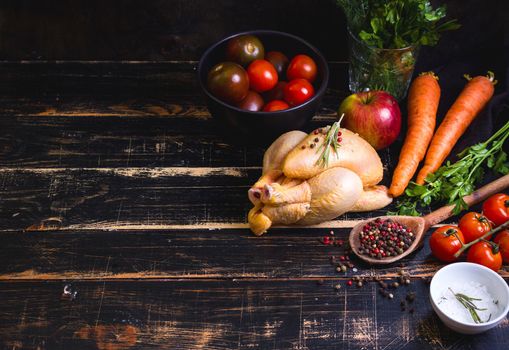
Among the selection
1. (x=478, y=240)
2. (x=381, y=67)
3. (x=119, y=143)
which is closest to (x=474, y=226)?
(x=478, y=240)

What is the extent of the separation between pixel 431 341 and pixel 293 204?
0.44 meters

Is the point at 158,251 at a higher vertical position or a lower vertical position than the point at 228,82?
lower

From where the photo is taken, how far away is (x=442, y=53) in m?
2.04

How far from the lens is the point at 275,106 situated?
1.73 metres

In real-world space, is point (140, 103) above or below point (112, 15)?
below

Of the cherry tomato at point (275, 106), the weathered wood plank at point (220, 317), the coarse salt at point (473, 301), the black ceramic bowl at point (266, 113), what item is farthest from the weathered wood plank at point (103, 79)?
the coarse salt at point (473, 301)

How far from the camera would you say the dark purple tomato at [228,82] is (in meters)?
1.68

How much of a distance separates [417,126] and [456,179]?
248mm

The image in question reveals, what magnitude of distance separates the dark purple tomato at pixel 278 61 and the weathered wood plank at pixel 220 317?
2.10ft

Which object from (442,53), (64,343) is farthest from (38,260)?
(442,53)

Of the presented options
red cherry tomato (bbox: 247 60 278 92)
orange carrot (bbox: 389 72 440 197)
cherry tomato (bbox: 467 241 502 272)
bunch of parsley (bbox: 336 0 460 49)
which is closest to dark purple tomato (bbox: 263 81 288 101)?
red cherry tomato (bbox: 247 60 278 92)

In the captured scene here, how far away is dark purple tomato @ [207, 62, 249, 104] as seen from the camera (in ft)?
5.52

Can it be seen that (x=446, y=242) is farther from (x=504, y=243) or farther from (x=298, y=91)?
(x=298, y=91)

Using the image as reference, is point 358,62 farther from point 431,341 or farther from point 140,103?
point 431,341
